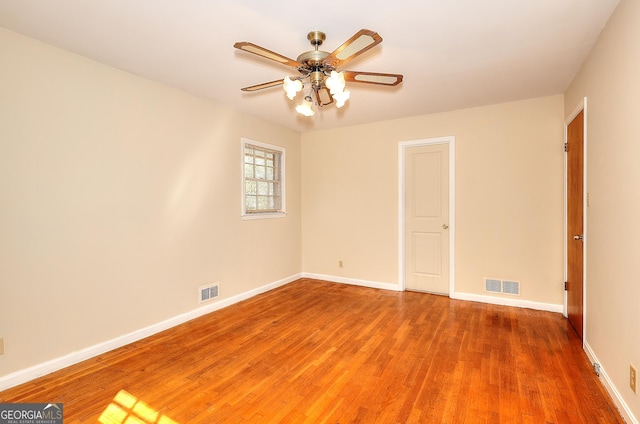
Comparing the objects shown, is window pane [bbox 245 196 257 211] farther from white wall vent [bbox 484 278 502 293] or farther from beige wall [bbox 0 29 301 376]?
white wall vent [bbox 484 278 502 293]

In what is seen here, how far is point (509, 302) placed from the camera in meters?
3.91

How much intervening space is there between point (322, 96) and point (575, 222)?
281 cm

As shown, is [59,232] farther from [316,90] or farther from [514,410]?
[514,410]

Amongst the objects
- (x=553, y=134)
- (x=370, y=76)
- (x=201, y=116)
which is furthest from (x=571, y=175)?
(x=201, y=116)

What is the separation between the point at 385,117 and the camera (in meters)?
4.49

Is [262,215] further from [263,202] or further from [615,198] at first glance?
[615,198]

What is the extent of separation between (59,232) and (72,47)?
1.45 meters

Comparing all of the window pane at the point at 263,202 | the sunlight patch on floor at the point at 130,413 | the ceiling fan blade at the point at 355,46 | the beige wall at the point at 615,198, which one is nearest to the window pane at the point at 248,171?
the window pane at the point at 263,202

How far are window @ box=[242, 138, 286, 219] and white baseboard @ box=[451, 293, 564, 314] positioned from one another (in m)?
2.85

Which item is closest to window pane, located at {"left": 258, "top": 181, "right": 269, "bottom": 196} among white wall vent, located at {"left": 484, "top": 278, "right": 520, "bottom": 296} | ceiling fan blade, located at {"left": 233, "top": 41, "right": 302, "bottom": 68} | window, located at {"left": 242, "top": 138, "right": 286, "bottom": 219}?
window, located at {"left": 242, "top": 138, "right": 286, "bottom": 219}

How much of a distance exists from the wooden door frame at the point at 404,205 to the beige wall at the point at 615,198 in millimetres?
1681

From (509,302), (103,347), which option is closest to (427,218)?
(509,302)

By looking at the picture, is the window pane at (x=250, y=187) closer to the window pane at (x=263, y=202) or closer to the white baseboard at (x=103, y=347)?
the window pane at (x=263, y=202)

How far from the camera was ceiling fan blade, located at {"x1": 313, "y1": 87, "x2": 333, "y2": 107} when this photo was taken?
2209 millimetres
